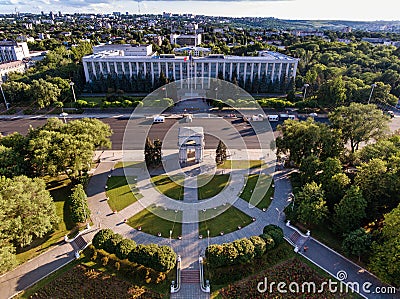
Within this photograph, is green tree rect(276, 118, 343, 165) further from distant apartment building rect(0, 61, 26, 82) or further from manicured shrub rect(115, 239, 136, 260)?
distant apartment building rect(0, 61, 26, 82)

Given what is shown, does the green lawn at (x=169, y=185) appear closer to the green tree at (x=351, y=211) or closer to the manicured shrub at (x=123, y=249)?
the manicured shrub at (x=123, y=249)

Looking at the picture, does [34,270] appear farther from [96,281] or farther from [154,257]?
[154,257]

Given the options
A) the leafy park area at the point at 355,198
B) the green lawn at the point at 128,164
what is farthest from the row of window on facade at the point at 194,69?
the leafy park area at the point at 355,198

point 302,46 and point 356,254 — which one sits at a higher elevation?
point 302,46

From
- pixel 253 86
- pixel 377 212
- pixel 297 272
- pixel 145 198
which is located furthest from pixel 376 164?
pixel 253 86

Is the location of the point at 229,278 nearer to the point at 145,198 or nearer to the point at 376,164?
the point at 145,198

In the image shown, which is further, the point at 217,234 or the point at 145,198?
the point at 145,198

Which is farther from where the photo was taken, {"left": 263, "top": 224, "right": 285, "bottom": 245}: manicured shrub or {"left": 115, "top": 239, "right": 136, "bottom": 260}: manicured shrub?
{"left": 263, "top": 224, "right": 285, "bottom": 245}: manicured shrub

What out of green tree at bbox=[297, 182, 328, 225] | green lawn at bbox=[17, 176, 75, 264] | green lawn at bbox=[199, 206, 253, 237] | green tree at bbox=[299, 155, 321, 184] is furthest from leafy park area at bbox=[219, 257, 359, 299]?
green lawn at bbox=[17, 176, 75, 264]
